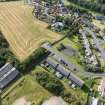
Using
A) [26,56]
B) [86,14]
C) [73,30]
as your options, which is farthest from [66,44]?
[86,14]

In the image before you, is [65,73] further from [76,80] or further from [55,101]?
[55,101]

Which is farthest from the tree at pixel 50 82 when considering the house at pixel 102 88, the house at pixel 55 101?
the house at pixel 102 88

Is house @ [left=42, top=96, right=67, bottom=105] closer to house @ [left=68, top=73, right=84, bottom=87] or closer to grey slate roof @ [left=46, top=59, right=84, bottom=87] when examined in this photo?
house @ [left=68, top=73, right=84, bottom=87]

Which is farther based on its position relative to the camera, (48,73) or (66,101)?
(48,73)

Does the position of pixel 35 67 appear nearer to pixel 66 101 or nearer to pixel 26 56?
pixel 26 56

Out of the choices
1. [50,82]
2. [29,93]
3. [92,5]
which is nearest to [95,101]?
[50,82]

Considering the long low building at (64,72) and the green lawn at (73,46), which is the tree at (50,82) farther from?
the green lawn at (73,46)
